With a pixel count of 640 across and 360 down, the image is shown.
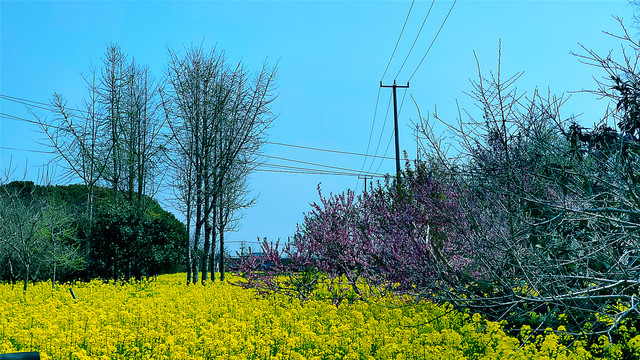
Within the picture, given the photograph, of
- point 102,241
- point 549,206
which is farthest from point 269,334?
point 102,241

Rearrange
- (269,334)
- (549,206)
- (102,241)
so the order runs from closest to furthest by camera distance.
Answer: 1. (549,206)
2. (269,334)
3. (102,241)

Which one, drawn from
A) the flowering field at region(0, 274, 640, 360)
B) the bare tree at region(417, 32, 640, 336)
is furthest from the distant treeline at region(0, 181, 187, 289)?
the bare tree at region(417, 32, 640, 336)

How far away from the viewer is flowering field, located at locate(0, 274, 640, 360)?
6031mm

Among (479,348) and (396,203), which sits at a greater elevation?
(396,203)

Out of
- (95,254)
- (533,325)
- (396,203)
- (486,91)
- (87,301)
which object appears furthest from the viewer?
(95,254)

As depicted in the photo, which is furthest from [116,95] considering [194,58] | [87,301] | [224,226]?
[87,301]

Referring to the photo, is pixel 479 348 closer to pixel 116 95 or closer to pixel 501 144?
pixel 501 144

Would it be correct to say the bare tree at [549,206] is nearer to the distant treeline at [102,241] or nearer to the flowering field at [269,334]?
the flowering field at [269,334]

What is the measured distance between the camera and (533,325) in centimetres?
729

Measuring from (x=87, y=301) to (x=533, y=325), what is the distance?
1011 cm

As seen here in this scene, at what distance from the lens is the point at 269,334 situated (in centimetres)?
723

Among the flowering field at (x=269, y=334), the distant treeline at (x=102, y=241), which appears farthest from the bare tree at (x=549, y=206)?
the distant treeline at (x=102, y=241)

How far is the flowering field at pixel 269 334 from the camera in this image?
6031mm

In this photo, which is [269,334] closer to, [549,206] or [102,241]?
[549,206]
